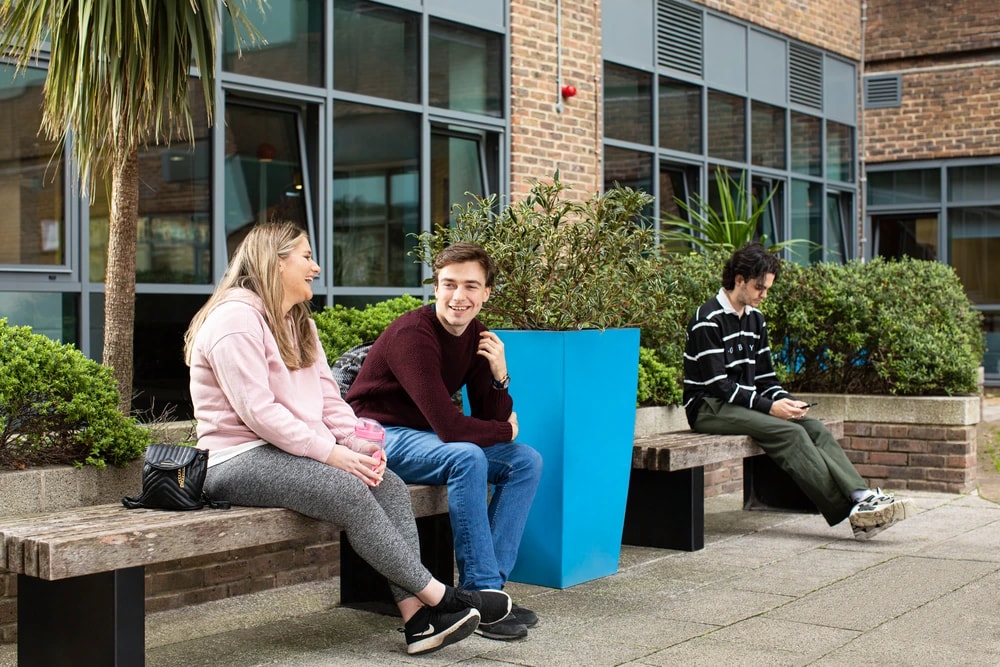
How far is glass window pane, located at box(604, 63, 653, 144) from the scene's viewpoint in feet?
34.3

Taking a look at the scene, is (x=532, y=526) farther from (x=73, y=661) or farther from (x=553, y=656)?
(x=73, y=661)

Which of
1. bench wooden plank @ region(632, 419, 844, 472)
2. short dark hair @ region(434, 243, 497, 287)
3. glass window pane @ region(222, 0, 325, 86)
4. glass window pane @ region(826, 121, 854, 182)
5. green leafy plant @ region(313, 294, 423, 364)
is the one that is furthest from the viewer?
glass window pane @ region(826, 121, 854, 182)

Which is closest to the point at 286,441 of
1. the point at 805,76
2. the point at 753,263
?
the point at 753,263

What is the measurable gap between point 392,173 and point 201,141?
5.29 feet

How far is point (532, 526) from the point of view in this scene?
5.32 meters

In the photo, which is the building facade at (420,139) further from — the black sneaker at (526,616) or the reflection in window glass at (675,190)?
the black sneaker at (526,616)

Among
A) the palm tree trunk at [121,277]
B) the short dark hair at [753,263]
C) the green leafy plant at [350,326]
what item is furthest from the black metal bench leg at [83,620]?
the short dark hair at [753,263]

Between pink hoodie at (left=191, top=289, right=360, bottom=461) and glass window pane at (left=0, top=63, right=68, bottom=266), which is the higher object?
glass window pane at (left=0, top=63, right=68, bottom=266)

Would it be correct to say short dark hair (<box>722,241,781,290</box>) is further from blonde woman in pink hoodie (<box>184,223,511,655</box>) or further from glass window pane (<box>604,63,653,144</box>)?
glass window pane (<box>604,63,653,144</box>)

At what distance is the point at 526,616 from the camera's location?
15.3 feet

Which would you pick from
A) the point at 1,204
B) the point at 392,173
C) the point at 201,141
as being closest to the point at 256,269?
the point at 1,204

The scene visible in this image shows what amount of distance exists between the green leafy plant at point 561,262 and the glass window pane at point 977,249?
1299cm

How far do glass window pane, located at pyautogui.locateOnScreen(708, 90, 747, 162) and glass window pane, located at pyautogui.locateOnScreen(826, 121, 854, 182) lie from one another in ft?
7.10

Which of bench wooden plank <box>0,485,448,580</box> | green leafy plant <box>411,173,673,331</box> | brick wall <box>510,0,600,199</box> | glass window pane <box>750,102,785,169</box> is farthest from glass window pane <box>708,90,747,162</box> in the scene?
bench wooden plank <box>0,485,448,580</box>
